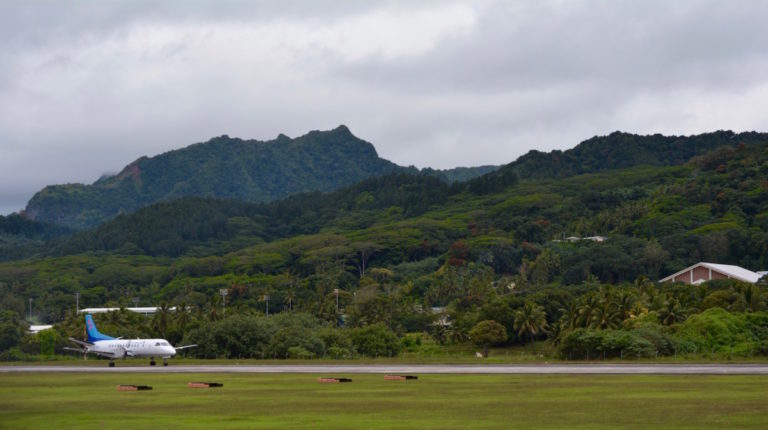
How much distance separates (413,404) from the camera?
36.2 meters

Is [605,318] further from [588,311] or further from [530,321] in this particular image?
[530,321]

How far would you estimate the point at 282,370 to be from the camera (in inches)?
2613

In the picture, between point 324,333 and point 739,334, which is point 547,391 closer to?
point 739,334

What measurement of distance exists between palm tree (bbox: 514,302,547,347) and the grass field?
58924 millimetres

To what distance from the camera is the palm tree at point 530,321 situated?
4407 inches

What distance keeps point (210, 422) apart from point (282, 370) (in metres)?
35.3

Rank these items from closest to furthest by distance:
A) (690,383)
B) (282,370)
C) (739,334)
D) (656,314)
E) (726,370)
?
(690,383) < (726,370) < (282,370) < (739,334) < (656,314)

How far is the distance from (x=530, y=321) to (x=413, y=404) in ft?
255

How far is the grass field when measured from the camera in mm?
30078

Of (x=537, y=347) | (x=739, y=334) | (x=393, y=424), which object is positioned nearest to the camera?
(x=393, y=424)

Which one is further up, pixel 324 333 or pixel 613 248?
pixel 613 248

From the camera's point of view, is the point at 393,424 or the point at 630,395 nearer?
the point at 393,424

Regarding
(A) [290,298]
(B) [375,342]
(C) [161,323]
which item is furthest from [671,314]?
(A) [290,298]

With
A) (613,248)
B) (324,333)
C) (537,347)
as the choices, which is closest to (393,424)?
(324,333)
